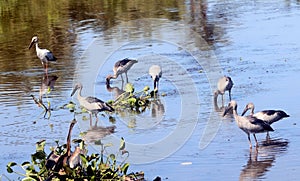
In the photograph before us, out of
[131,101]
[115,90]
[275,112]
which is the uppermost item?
[275,112]

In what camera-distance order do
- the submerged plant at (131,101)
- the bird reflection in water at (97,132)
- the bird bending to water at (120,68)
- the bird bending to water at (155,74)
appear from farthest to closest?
the bird bending to water at (120,68)
the bird bending to water at (155,74)
the submerged plant at (131,101)
the bird reflection in water at (97,132)

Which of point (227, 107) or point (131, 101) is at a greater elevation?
point (227, 107)

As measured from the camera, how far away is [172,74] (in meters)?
16.3

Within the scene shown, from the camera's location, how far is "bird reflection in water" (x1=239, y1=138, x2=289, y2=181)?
9544 mm

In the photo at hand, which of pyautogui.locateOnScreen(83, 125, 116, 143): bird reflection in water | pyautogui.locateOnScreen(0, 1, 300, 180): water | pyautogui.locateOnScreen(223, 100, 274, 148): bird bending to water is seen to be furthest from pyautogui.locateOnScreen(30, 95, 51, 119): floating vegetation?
pyautogui.locateOnScreen(223, 100, 274, 148): bird bending to water

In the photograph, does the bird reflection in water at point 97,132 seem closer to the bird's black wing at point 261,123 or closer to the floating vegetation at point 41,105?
the floating vegetation at point 41,105

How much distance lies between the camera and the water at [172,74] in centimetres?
1047

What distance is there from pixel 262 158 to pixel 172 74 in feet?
20.7

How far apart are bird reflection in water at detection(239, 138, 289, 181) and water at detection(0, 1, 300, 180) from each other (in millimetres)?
14

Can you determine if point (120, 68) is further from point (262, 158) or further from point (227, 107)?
point (262, 158)

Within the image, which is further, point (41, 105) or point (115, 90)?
point (115, 90)

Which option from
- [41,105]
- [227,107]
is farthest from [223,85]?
[41,105]

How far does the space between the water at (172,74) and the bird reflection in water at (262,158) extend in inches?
0.6

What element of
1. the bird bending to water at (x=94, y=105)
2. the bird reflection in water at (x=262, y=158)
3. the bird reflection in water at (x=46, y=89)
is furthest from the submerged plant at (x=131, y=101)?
the bird reflection in water at (x=262, y=158)
